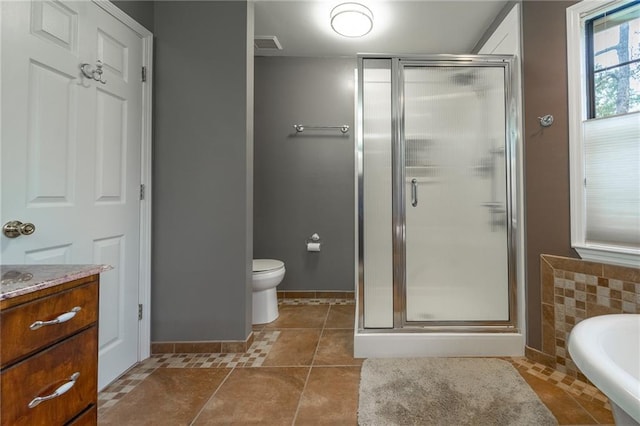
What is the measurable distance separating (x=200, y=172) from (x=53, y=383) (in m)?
1.39

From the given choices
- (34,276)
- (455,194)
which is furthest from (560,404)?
(34,276)

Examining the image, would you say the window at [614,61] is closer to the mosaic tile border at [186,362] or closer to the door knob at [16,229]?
the mosaic tile border at [186,362]

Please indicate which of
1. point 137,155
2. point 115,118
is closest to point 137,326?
point 137,155

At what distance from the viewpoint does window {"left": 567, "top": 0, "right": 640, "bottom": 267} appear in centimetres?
146

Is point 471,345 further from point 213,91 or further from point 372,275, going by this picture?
point 213,91

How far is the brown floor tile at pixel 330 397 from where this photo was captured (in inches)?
Answer: 53.0

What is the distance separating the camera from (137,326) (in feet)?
6.09

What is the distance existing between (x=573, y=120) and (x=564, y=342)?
129 cm

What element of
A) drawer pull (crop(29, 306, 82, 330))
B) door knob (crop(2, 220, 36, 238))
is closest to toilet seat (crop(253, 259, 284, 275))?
door knob (crop(2, 220, 36, 238))

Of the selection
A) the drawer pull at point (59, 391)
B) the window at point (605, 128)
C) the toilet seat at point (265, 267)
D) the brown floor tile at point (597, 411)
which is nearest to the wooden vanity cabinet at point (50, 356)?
the drawer pull at point (59, 391)

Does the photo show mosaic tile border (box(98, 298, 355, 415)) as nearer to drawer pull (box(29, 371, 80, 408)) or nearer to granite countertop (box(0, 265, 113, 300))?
drawer pull (box(29, 371, 80, 408))

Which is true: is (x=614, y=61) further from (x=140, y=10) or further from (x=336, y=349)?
(x=140, y=10)

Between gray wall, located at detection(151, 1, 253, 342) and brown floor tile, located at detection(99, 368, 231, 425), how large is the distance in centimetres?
27

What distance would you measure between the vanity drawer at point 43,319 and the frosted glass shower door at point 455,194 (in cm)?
171
